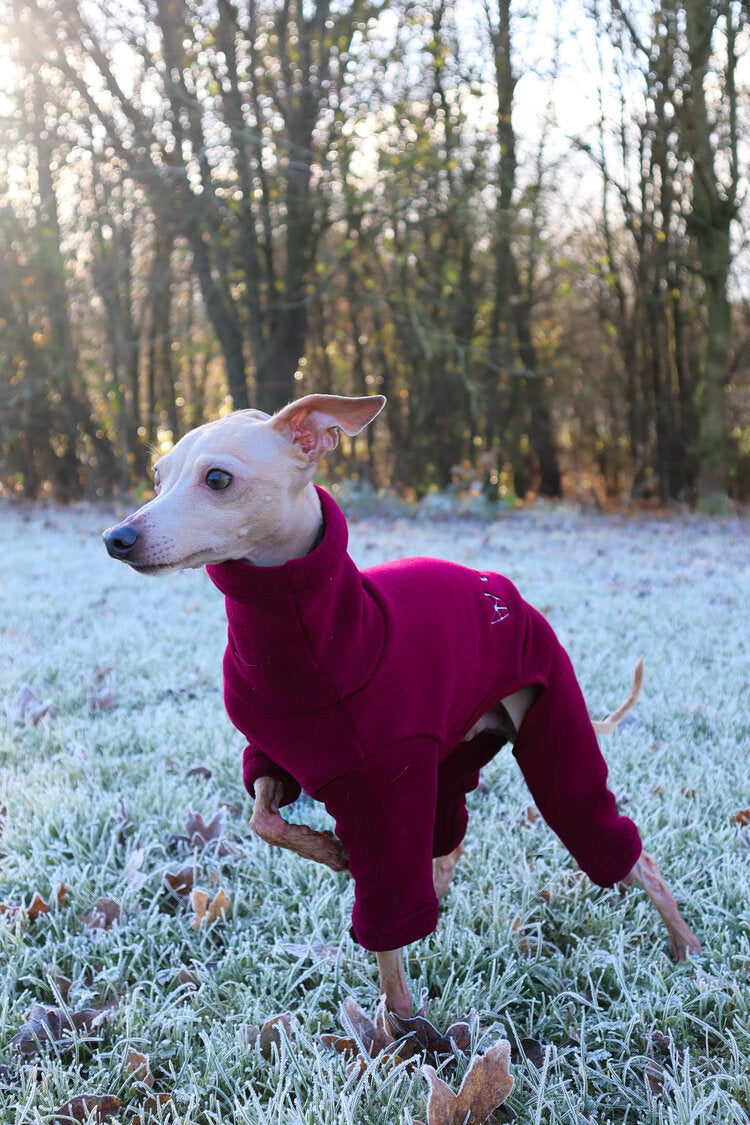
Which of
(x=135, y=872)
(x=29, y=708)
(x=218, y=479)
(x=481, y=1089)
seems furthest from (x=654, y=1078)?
(x=29, y=708)

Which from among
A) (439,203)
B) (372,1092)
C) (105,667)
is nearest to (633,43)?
(439,203)

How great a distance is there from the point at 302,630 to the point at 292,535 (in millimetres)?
223

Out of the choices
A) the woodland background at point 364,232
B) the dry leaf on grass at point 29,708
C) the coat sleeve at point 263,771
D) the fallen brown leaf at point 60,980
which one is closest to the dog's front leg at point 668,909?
the coat sleeve at point 263,771

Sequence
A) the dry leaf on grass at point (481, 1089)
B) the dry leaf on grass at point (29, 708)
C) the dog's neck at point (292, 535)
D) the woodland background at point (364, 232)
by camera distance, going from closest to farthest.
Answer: the dry leaf on grass at point (481, 1089) → the dog's neck at point (292, 535) → the dry leaf on grass at point (29, 708) → the woodland background at point (364, 232)

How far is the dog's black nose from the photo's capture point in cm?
160

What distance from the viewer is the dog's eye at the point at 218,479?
5.62 feet

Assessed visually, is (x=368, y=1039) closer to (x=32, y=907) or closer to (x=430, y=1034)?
(x=430, y=1034)

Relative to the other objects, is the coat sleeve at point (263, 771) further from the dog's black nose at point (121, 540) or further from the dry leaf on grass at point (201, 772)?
the dry leaf on grass at point (201, 772)

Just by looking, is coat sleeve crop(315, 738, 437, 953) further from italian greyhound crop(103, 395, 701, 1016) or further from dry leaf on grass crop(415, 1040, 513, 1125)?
dry leaf on grass crop(415, 1040, 513, 1125)

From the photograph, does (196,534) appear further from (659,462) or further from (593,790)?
(659,462)

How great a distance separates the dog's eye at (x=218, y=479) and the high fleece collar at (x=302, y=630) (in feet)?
0.53

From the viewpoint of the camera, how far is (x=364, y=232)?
1232 centimetres

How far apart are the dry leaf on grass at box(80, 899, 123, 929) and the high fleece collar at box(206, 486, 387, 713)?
912mm

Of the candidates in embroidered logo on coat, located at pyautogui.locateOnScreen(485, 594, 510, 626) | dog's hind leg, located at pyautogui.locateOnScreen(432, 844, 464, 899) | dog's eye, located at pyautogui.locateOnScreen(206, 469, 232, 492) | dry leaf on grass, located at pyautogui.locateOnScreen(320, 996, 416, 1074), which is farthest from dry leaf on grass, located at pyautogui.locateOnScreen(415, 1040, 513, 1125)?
dog's eye, located at pyautogui.locateOnScreen(206, 469, 232, 492)
